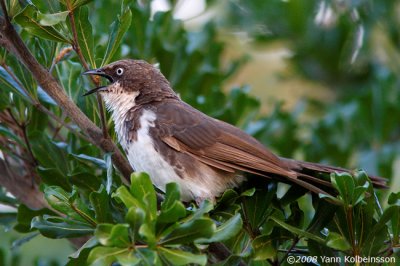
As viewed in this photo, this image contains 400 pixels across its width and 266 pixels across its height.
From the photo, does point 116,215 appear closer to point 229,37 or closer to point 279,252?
point 279,252

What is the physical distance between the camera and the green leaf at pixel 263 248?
12.3ft

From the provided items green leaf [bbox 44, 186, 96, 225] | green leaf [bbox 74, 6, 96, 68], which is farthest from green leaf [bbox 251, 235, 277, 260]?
green leaf [bbox 74, 6, 96, 68]

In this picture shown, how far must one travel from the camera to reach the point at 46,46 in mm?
4246

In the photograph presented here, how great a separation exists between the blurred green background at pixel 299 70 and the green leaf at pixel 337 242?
2.20 metres

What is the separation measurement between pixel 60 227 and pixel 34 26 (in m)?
0.99

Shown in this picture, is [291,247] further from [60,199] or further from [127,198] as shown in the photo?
[60,199]

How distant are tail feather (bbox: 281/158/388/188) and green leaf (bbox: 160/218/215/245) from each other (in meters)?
1.21

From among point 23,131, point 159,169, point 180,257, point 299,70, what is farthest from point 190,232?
point 299,70

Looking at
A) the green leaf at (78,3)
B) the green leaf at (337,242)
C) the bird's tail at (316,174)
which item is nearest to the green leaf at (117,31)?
the green leaf at (78,3)

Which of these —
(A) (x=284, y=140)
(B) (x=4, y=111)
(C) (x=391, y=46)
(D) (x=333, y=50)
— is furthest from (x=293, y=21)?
(B) (x=4, y=111)

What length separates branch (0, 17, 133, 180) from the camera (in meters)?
3.70

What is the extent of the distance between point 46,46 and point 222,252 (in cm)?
147

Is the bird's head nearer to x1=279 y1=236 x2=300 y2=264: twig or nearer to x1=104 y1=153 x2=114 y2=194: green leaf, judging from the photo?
x1=104 y1=153 x2=114 y2=194: green leaf

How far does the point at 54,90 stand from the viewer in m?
3.83
